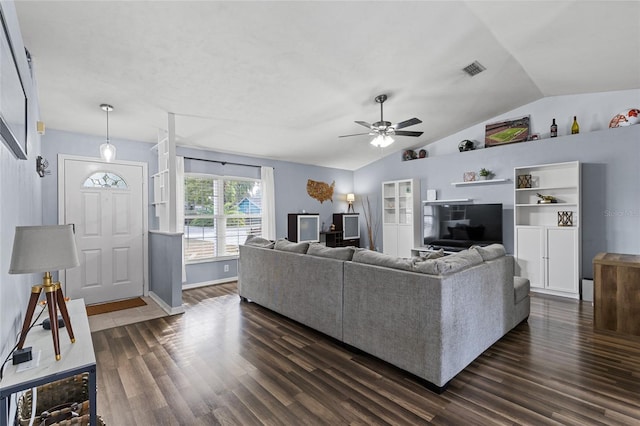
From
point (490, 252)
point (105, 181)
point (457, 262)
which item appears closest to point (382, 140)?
point (490, 252)

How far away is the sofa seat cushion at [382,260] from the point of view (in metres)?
2.43

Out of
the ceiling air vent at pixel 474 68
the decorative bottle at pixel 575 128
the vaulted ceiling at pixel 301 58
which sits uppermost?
the ceiling air vent at pixel 474 68

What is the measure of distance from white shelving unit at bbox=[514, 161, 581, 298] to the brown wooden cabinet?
4.08 ft

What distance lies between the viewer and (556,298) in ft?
14.7

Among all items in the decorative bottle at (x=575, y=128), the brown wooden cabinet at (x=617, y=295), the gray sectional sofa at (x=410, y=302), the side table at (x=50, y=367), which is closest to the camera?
the side table at (x=50, y=367)

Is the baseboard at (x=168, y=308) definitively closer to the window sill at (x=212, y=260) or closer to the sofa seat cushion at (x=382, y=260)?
the window sill at (x=212, y=260)

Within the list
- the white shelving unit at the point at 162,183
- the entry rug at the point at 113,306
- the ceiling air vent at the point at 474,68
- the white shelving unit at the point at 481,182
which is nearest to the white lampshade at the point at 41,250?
the white shelving unit at the point at 162,183

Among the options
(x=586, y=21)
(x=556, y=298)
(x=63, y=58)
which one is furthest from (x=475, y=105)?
(x=63, y=58)

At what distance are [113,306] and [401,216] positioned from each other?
17.9ft

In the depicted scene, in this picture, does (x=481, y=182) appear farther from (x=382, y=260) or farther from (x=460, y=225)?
(x=382, y=260)

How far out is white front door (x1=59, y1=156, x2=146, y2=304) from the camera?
169 inches

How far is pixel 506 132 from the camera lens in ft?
17.7

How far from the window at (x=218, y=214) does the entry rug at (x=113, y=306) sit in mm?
992

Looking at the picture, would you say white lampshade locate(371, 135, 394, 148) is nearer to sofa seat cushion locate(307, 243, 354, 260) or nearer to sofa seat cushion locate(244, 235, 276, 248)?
sofa seat cushion locate(307, 243, 354, 260)
